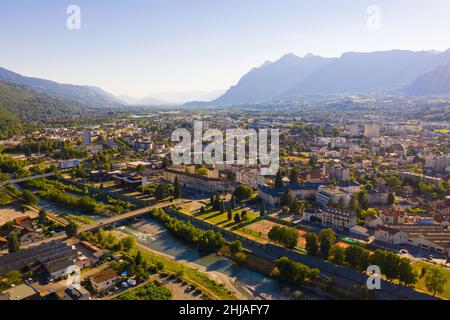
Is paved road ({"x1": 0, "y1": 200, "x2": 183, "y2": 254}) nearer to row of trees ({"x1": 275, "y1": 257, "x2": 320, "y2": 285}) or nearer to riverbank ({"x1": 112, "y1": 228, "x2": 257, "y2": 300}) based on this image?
riverbank ({"x1": 112, "y1": 228, "x2": 257, "y2": 300})

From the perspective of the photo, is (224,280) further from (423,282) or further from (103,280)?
(423,282)

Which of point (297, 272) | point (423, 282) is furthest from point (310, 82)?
point (297, 272)

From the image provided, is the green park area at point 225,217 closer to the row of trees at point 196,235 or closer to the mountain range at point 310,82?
the row of trees at point 196,235

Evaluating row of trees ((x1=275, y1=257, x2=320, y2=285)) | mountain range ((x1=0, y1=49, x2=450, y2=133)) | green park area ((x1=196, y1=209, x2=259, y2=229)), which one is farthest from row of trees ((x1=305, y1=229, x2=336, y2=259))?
mountain range ((x1=0, y1=49, x2=450, y2=133))

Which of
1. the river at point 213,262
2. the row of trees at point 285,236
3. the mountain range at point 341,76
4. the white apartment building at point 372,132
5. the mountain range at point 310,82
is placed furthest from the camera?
the mountain range at point 341,76

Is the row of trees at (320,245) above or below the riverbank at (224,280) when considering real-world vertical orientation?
above

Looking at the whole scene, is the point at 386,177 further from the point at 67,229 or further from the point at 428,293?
the point at 67,229

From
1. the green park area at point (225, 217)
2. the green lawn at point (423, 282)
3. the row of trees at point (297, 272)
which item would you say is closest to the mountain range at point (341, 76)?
the green park area at point (225, 217)

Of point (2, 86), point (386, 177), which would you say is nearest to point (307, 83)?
point (2, 86)
